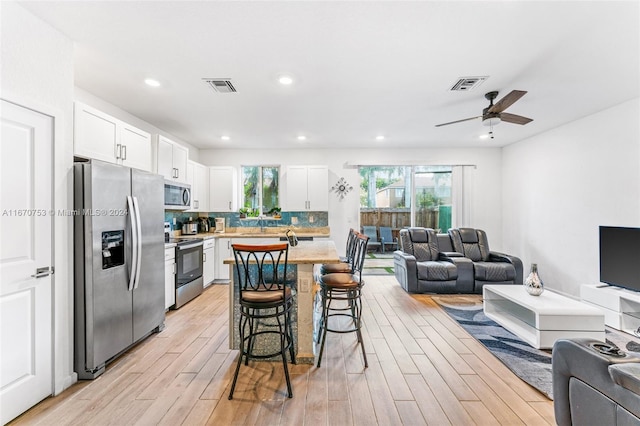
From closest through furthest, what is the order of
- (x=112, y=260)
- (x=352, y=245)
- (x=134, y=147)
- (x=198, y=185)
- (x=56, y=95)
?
(x=56, y=95) < (x=112, y=260) < (x=134, y=147) < (x=352, y=245) < (x=198, y=185)

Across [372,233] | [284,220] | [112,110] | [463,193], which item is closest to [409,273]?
[463,193]

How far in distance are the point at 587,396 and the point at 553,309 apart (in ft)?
5.97

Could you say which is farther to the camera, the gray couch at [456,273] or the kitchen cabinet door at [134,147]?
the gray couch at [456,273]

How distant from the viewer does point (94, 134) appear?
259 cm

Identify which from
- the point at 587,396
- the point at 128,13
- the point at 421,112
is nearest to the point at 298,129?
the point at 421,112

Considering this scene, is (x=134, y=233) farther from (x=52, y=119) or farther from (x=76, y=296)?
(x=52, y=119)

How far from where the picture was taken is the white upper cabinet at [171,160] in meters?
3.97

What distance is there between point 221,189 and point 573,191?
6176 mm

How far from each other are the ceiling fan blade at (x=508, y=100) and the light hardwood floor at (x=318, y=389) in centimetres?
253

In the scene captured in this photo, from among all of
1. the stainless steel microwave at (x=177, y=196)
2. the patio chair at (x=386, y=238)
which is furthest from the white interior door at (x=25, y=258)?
the patio chair at (x=386, y=238)

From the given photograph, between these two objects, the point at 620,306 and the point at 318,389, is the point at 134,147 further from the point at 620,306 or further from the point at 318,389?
the point at 620,306

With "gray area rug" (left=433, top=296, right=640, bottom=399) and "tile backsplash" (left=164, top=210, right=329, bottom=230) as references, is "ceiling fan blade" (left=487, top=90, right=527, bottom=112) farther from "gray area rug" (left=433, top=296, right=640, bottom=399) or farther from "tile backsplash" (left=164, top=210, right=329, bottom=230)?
"tile backsplash" (left=164, top=210, right=329, bottom=230)

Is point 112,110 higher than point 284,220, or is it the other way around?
point 112,110

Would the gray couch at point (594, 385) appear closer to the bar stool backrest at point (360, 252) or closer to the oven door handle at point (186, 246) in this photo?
the bar stool backrest at point (360, 252)
